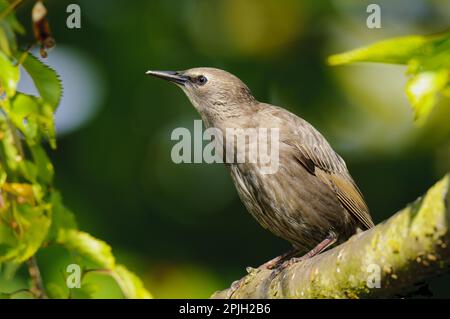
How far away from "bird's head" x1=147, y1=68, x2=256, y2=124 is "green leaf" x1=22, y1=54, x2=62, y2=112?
229 cm

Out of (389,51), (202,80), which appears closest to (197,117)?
(202,80)

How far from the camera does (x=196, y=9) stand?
6246mm

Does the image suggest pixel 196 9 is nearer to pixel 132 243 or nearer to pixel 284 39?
pixel 284 39

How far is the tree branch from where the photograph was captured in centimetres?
212

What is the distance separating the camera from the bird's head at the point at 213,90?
5.16 meters

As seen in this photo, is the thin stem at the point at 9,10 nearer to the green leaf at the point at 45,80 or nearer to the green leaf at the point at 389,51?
the green leaf at the point at 45,80

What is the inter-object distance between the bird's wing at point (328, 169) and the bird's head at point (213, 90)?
45cm

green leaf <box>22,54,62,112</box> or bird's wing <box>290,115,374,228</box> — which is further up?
bird's wing <box>290,115,374,228</box>

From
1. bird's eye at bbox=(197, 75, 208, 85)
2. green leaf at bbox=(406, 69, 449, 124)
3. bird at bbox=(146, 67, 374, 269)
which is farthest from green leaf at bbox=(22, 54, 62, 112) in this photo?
bird's eye at bbox=(197, 75, 208, 85)

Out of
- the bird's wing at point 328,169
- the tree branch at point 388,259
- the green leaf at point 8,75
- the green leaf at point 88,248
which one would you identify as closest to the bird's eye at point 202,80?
the bird's wing at point 328,169

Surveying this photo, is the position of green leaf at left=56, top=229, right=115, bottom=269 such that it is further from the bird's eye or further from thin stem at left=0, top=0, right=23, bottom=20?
the bird's eye

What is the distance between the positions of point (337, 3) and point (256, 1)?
0.68m

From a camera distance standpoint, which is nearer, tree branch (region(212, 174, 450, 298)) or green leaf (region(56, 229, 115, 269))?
tree branch (region(212, 174, 450, 298))
